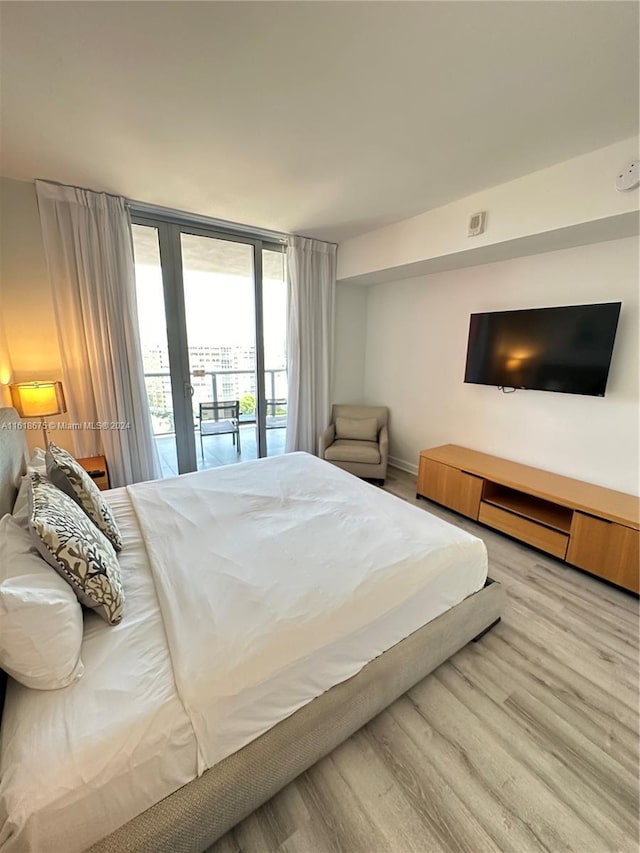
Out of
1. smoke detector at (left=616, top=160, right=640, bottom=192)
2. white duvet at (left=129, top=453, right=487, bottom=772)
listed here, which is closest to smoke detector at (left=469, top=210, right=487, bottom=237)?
smoke detector at (left=616, top=160, right=640, bottom=192)

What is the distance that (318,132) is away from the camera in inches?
73.7

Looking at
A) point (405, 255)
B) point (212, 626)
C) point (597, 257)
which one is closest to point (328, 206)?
point (405, 255)

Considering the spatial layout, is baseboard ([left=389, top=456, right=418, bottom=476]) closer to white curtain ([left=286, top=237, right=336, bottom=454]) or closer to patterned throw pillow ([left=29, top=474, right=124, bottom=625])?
white curtain ([left=286, top=237, right=336, bottom=454])

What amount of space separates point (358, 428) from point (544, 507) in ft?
6.59

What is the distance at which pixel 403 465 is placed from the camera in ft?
14.1

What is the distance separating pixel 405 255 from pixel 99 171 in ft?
8.01

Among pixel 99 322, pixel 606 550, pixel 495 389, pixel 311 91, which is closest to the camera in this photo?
pixel 311 91

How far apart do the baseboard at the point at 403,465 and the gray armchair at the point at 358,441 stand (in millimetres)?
486

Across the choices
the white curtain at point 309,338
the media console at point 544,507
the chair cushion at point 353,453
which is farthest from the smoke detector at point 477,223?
the chair cushion at point 353,453

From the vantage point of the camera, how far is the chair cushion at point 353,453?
3.73 meters

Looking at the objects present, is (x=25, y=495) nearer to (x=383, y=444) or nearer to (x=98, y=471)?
(x=98, y=471)

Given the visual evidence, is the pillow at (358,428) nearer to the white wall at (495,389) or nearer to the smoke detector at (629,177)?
the white wall at (495,389)

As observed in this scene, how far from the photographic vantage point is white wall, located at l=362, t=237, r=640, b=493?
2.44 meters

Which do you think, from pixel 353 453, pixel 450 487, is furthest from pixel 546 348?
pixel 353 453
